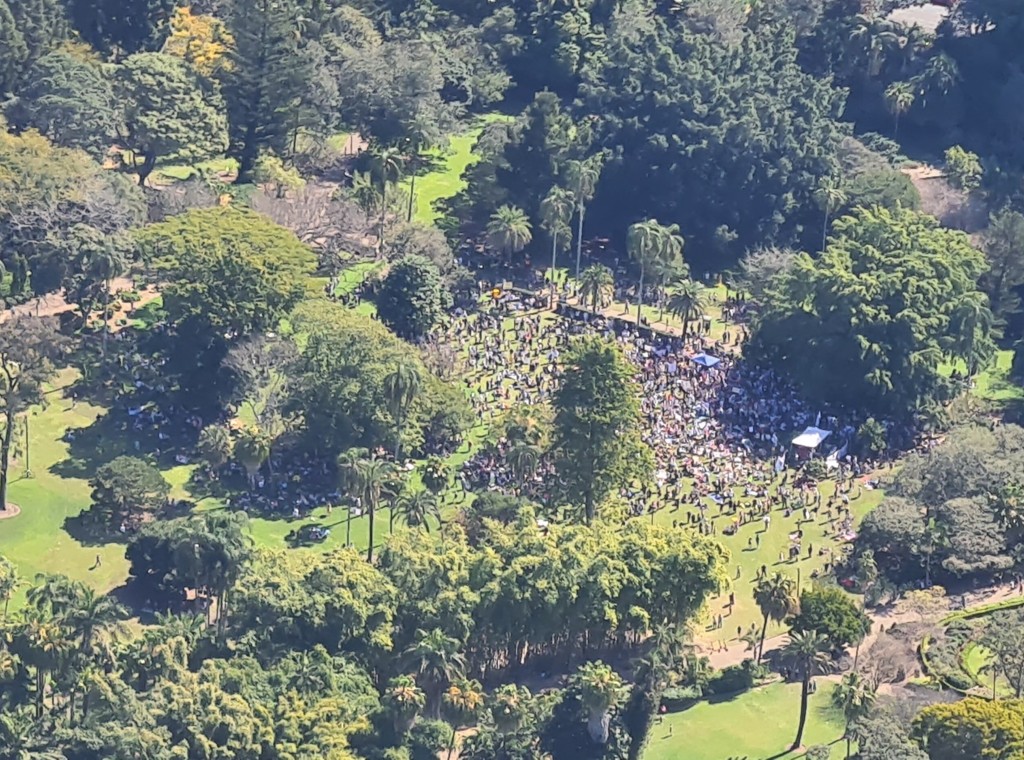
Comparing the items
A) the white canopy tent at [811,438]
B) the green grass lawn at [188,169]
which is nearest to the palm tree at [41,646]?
the white canopy tent at [811,438]

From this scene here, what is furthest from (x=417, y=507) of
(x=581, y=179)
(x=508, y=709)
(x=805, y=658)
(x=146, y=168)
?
(x=146, y=168)

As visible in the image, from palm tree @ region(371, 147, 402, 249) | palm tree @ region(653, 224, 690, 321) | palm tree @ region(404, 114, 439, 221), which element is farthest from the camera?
palm tree @ region(404, 114, 439, 221)

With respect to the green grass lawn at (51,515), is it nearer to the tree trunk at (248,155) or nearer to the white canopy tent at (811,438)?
the tree trunk at (248,155)

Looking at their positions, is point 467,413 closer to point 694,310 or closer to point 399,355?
point 399,355

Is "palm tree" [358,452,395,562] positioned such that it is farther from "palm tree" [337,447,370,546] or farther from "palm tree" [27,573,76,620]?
"palm tree" [27,573,76,620]

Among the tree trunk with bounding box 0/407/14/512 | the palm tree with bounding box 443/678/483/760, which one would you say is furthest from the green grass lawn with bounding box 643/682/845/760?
the tree trunk with bounding box 0/407/14/512
